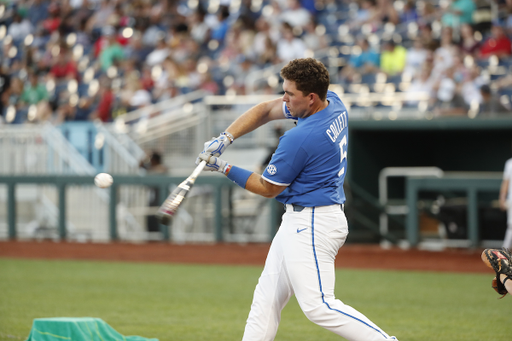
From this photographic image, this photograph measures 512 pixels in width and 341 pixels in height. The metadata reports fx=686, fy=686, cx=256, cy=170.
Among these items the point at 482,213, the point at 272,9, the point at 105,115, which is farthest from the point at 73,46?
the point at 482,213

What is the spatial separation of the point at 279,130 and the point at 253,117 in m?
8.69

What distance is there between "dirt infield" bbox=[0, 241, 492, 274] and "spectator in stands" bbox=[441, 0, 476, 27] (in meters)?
4.87

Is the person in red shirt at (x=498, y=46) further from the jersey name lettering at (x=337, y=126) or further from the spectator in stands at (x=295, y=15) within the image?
the jersey name lettering at (x=337, y=126)

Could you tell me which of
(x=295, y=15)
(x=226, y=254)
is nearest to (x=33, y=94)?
(x=295, y=15)

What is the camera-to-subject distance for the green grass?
6.34 m

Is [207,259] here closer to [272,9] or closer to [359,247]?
[359,247]

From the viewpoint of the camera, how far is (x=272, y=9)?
683 inches

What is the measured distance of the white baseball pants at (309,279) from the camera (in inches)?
160

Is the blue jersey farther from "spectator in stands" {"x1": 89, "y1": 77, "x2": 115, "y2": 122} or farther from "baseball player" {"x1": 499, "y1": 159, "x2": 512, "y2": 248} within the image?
"spectator in stands" {"x1": 89, "y1": 77, "x2": 115, "y2": 122}

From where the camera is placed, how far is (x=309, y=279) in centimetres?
412

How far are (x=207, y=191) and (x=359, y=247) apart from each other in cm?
327

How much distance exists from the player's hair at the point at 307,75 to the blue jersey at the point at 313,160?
19 centimetres

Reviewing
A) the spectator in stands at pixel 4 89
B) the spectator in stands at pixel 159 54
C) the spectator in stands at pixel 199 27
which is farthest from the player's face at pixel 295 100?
the spectator in stands at pixel 4 89

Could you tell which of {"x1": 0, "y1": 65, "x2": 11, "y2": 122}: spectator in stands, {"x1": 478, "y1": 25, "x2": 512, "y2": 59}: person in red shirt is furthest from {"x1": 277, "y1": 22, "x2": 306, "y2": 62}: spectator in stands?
{"x1": 0, "y1": 65, "x2": 11, "y2": 122}: spectator in stands
